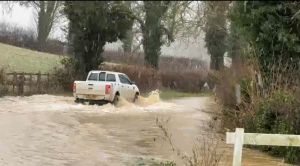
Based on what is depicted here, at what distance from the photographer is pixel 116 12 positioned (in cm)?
3862

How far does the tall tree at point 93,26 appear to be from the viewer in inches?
1475

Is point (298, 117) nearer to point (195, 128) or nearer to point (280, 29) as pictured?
point (280, 29)

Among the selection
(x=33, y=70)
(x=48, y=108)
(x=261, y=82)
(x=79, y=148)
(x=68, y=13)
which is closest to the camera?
(x=79, y=148)

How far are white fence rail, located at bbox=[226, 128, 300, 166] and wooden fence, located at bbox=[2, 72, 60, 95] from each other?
22727 mm

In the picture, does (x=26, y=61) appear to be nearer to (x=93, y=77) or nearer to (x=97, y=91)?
(x=93, y=77)

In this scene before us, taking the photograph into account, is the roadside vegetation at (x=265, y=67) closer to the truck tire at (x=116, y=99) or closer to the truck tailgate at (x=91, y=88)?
the truck tailgate at (x=91, y=88)

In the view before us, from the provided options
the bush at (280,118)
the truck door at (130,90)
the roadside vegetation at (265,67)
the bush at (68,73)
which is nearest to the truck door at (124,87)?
the truck door at (130,90)

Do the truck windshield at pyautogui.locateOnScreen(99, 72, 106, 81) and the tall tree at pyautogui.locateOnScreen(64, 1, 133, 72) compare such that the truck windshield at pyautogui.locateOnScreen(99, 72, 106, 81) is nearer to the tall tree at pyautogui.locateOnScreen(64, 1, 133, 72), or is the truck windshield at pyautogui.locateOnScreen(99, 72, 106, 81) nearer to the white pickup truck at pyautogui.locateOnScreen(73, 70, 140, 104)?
the white pickup truck at pyautogui.locateOnScreen(73, 70, 140, 104)

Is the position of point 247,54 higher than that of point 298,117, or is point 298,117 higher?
point 247,54

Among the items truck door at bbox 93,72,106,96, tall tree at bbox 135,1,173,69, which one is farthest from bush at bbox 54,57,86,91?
tall tree at bbox 135,1,173,69

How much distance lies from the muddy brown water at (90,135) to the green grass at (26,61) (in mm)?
10705

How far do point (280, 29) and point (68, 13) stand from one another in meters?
21.2

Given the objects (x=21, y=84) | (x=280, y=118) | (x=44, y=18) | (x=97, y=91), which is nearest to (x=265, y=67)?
(x=280, y=118)

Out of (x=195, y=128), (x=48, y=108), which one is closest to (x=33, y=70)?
(x=48, y=108)
